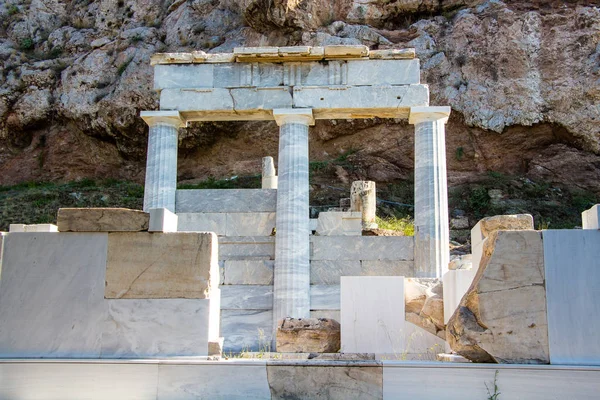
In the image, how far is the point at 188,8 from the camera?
3053 cm

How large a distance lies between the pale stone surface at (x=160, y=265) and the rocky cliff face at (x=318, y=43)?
20.8 m

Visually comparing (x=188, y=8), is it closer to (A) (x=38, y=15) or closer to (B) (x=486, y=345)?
(A) (x=38, y=15)

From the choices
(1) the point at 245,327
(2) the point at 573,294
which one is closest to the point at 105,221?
(2) the point at 573,294

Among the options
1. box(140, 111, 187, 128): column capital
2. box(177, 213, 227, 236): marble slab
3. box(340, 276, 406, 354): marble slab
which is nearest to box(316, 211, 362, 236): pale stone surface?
box(177, 213, 227, 236): marble slab

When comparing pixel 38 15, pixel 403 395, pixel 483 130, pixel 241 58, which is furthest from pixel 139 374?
pixel 38 15

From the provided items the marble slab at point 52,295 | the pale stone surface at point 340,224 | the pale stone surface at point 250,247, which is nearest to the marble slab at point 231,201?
the pale stone surface at point 250,247

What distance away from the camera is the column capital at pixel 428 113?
14672mm

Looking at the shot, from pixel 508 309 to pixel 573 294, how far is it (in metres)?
0.56

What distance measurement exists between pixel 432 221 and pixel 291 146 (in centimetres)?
342

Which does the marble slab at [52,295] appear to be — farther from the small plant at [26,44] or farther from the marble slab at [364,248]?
the small plant at [26,44]

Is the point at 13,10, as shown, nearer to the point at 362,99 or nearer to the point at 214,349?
the point at 362,99

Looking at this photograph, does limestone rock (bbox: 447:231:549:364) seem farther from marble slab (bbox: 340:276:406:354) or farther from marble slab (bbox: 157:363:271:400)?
marble slab (bbox: 340:276:406:354)

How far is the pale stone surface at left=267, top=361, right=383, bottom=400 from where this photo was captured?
5.83 metres

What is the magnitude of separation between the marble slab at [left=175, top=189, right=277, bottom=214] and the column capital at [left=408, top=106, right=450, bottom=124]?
345cm
